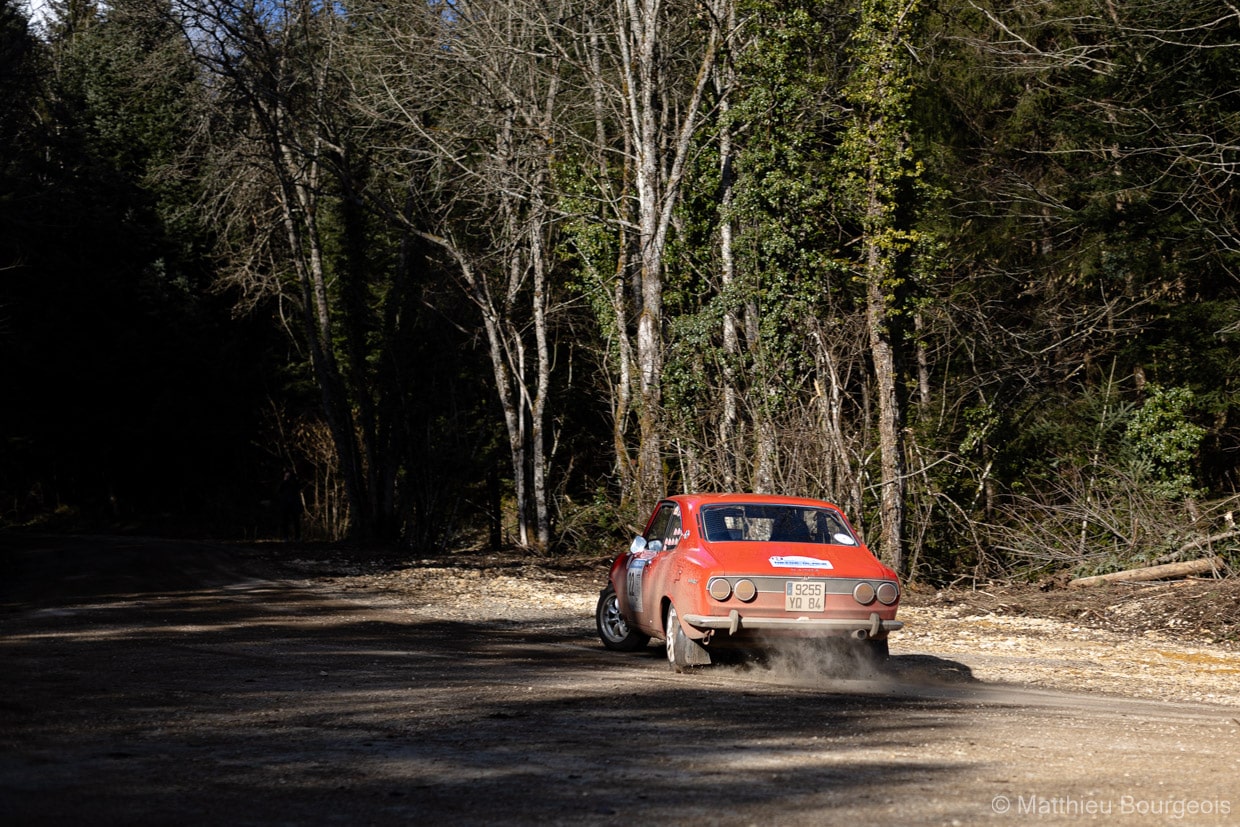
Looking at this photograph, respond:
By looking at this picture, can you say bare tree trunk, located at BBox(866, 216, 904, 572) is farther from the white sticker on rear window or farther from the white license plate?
the white license plate

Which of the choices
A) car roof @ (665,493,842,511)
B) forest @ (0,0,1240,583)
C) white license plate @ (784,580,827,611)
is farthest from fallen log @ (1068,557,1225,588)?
white license plate @ (784,580,827,611)

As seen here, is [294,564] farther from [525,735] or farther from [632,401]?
[525,735]

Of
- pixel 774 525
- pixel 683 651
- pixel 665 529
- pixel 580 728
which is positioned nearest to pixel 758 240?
pixel 665 529

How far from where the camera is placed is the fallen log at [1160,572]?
18.2m

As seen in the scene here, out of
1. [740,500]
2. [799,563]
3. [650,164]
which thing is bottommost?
[799,563]

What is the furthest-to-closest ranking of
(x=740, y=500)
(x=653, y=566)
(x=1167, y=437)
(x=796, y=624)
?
(x=1167, y=437)
(x=653, y=566)
(x=740, y=500)
(x=796, y=624)

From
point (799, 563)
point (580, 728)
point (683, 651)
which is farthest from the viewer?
point (683, 651)

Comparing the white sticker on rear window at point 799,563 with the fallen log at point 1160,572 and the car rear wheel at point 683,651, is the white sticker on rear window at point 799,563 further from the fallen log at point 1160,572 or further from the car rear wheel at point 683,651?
the fallen log at point 1160,572

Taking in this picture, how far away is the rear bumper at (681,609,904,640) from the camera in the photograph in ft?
35.6

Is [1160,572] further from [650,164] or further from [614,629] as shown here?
[650,164]

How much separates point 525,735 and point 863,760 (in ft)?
6.80

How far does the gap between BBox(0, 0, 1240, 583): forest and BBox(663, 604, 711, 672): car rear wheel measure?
957 cm

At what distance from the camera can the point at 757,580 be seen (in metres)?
11.0

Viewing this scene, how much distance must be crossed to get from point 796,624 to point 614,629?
10.4 feet
